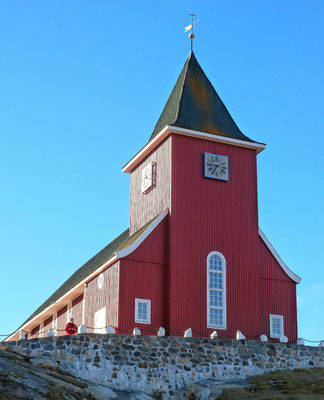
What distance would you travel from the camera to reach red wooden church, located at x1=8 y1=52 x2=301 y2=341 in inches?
1259

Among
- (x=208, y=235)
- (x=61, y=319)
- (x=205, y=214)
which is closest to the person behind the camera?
(x=208, y=235)

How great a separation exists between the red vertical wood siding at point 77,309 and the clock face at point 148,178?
6.65m

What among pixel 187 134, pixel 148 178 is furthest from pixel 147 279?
pixel 187 134

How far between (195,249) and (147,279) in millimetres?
2454

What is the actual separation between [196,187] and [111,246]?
8.88 metres

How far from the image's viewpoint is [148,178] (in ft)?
116

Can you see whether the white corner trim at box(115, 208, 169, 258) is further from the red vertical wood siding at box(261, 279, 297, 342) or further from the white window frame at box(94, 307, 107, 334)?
the red vertical wood siding at box(261, 279, 297, 342)

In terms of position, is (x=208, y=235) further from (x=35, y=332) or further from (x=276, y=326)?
(x=35, y=332)

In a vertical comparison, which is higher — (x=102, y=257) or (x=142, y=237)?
(x=102, y=257)

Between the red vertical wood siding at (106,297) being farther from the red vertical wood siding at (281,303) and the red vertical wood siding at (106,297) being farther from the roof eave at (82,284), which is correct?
the red vertical wood siding at (281,303)

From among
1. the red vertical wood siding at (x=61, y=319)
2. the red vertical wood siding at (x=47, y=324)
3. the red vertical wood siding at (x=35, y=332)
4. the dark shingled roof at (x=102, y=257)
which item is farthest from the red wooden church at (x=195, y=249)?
the red vertical wood siding at (x=35, y=332)

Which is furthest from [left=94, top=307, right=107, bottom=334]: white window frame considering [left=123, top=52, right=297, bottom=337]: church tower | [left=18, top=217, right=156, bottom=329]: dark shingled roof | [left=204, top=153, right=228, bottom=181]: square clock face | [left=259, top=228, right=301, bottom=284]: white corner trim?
[left=259, top=228, right=301, bottom=284]: white corner trim

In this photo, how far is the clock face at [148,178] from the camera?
115 feet

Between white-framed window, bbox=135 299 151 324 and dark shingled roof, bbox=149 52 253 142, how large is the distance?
773 cm
